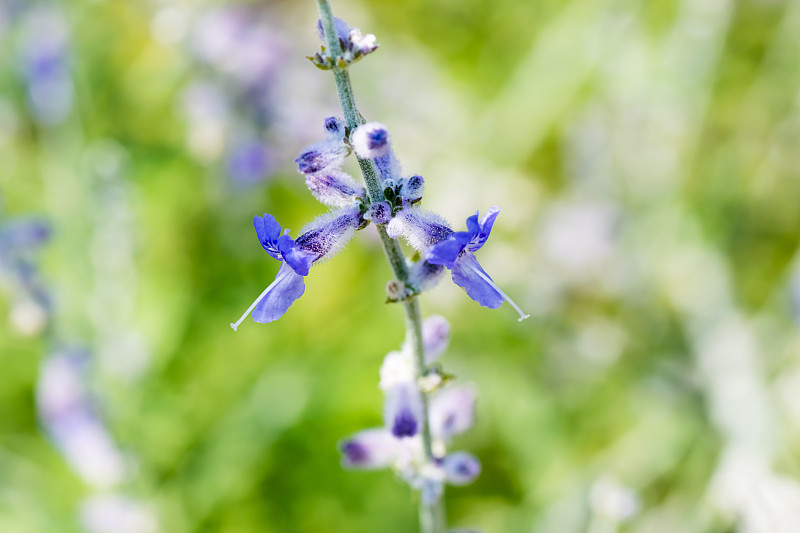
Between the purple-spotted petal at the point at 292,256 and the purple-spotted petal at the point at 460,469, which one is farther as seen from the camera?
the purple-spotted petal at the point at 460,469

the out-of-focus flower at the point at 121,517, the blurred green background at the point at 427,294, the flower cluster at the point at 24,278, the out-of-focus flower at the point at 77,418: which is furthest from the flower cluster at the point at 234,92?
the out-of-focus flower at the point at 121,517

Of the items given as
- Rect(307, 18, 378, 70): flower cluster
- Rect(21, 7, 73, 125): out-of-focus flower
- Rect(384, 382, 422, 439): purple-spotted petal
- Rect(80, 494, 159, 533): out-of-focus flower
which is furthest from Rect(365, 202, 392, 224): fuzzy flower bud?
Rect(21, 7, 73, 125): out-of-focus flower

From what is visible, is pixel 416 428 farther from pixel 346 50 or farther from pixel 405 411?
pixel 346 50

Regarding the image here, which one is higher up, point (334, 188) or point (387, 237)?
point (334, 188)

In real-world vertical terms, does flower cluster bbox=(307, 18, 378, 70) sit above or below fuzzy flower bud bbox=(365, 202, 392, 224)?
above

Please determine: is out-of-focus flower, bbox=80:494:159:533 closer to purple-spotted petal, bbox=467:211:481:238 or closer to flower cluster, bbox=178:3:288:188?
flower cluster, bbox=178:3:288:188

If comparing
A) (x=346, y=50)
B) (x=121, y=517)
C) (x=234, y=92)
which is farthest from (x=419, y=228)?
(x=234, y=92)

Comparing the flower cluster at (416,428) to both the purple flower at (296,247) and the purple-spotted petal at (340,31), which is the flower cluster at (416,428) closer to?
the purple flower at (296,247)

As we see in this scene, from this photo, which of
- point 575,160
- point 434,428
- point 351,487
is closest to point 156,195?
point 351,487
